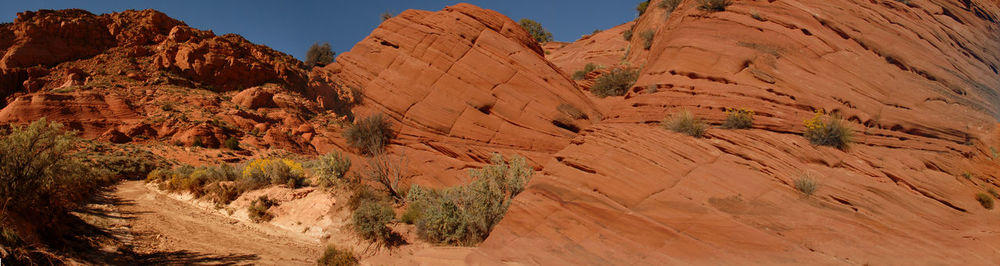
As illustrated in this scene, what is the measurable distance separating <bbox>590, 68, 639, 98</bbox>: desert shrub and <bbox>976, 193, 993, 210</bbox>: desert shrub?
30.0ft

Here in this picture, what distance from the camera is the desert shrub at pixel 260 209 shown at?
11.7 metres

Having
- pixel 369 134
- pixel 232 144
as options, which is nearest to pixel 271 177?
pixel 369 134

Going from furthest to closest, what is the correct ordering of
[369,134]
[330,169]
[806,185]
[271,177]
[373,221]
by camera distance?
[271,177] < [369,134] < [330,169] < [373,221] < [806,185]

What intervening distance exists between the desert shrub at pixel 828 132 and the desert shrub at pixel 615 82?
664 cm

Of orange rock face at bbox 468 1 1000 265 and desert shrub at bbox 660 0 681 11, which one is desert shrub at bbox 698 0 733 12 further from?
desert shrub at bbox 660 0 681 11

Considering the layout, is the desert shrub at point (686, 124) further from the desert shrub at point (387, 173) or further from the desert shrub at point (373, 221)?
the desert shrub at point (387, 173)

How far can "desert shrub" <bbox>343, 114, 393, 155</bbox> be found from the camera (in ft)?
41.2

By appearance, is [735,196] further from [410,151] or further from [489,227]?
[410,151]

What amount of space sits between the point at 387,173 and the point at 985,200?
42.3 feet

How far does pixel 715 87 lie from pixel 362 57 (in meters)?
11.2

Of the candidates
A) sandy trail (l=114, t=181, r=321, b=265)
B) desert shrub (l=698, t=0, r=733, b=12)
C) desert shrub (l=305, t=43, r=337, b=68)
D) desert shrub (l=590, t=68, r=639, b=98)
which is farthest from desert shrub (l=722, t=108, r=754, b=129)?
desert shrub (l=305, t=43, r=337, b=68)

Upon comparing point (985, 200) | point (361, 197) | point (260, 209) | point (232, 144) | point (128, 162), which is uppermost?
point (232, 144)

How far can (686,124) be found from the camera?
9.80 m

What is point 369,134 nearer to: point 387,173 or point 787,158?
point 387,173
